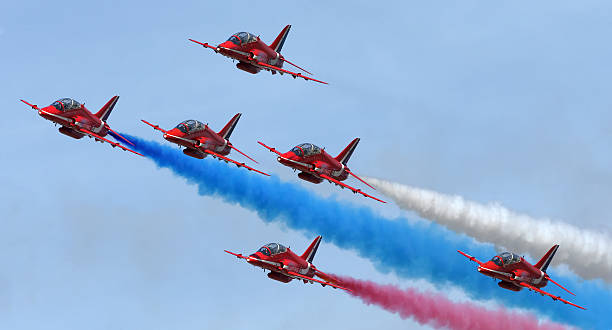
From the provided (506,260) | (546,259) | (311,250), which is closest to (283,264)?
(311,250)

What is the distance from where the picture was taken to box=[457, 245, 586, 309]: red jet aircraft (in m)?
192

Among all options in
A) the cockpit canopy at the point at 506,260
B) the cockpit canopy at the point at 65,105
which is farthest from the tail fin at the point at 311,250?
Answer: the cockpit canopy at the point at 65,105

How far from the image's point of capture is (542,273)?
19450 cm

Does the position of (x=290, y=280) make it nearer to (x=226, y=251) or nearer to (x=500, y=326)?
(x=226, y=251)

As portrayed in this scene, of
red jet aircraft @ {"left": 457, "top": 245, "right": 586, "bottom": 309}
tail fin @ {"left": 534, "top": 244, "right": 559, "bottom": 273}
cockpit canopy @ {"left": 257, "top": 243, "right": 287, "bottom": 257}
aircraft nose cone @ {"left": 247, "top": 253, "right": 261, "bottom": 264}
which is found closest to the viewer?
aircraft nose cone @ {"left": 247, "top": 253, "right": 261, "bottom": 264}

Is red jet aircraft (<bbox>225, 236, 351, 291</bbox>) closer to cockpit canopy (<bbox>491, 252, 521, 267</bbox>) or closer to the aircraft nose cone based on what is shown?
the aircraft nose cone

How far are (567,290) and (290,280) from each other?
29.2 m

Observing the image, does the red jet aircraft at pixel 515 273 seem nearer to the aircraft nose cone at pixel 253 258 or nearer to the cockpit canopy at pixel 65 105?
the aircraft nose cone at pixel 253 258

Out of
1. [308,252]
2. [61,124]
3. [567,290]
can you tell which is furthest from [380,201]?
[61,124]

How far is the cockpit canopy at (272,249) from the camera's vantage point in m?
193

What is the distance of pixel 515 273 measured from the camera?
192 m

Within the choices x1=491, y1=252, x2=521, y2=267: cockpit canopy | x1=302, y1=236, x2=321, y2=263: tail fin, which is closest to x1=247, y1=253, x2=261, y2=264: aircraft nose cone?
x1=302, y1=236, x2=321, y2=263: tail fin

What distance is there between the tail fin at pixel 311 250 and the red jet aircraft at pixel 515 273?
17.4 m

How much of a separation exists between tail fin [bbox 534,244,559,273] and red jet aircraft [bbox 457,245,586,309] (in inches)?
37.0
